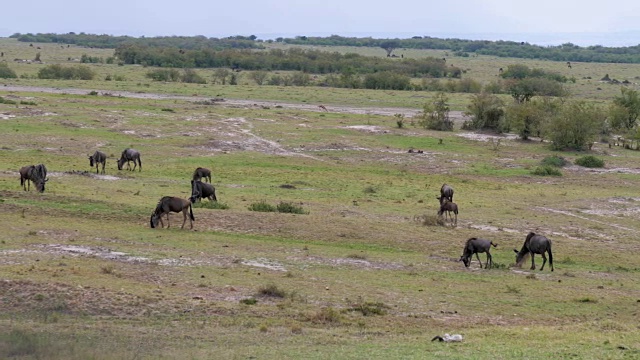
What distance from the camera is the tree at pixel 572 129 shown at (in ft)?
185

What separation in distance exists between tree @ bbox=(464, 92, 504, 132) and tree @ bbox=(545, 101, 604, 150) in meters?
6.46

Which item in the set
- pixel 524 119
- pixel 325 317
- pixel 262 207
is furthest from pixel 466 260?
pixel 524 119

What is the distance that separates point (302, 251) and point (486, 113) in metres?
40.6

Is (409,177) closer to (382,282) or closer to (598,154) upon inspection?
(598,154)

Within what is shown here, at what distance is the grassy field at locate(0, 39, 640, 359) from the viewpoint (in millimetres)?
17000

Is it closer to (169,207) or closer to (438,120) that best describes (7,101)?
(438,120)

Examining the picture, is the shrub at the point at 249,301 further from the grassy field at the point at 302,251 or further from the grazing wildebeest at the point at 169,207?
the grazing wildebeest at the point at 169,207

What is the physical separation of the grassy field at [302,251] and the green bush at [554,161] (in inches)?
34.9

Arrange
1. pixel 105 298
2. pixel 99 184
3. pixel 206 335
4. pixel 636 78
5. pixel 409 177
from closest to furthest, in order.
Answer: pixel 206 335 < pixel 105 298 < pixel 99 184 < pixel 409 177 < pixel 636 78

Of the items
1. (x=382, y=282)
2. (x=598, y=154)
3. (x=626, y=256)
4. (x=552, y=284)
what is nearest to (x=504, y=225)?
(x=626, y=256)

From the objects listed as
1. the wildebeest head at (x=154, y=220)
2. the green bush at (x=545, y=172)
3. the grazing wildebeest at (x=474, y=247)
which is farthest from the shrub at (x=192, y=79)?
the grazing wildebeest at (x=474, y=247)

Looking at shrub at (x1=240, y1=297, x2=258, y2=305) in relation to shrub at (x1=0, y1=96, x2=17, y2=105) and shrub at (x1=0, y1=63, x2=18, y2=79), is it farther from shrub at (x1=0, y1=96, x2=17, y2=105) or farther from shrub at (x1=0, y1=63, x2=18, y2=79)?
shrub at (x1=0, y1=63, x2=18, y2=79)

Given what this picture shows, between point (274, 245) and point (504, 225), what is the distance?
10404mm

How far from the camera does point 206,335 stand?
1691 centimetres
